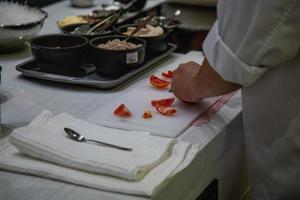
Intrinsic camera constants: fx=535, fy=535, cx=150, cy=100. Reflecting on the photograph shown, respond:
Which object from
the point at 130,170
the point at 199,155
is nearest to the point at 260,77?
the point at 199,155

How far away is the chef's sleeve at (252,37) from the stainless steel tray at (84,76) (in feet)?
1.10

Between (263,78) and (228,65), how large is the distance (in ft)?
0.25

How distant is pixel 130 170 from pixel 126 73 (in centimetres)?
46

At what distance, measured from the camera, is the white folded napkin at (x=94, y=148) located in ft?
2.83

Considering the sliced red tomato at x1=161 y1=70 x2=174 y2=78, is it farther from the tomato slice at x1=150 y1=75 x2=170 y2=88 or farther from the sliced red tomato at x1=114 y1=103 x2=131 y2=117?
the sliced red tomato at x1=114 y1=103 x2=131 y2=117

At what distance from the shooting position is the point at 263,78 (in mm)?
958

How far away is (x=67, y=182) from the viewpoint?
865 millimetres

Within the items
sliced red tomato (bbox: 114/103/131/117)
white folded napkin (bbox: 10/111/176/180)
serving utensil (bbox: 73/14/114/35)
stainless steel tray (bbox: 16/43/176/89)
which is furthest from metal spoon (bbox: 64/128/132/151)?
serving utensil (bbox: 73/14/114/35)

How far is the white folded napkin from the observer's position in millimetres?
863

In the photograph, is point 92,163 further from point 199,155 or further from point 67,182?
point 199,155

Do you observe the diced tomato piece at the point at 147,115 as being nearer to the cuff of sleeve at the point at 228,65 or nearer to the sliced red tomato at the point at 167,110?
the sliced red tomato at the point at 167,110

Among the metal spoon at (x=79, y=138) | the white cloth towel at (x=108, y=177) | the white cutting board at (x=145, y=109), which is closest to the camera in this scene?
the white cloth towel at (x=108, y=177)

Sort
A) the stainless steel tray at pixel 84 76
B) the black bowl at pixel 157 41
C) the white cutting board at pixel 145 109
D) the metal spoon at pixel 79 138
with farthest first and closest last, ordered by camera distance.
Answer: the black bowl at pixel 157 41 → the stainless steel tray at pixel 84 76 → the white cutting board at pixel 145 109 → the metal spoon at pixel 79 138

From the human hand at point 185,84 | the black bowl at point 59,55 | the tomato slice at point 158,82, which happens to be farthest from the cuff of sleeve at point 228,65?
the black bowl at point 59,55
